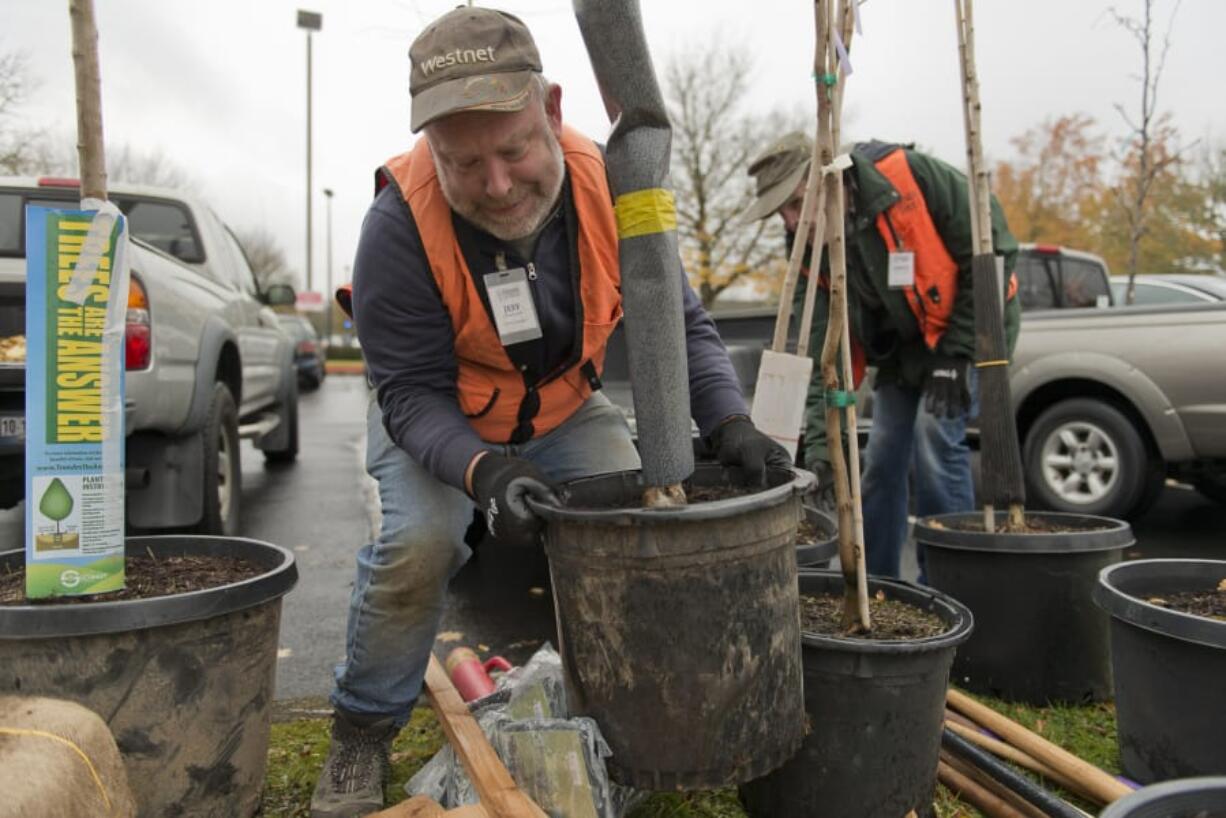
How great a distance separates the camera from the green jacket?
3.35 m

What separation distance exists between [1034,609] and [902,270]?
1.26 meters

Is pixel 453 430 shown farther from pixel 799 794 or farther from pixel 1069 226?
pixel 1069 226

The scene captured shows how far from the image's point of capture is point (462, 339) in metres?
2.28

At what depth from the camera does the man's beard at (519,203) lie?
6.95 ft

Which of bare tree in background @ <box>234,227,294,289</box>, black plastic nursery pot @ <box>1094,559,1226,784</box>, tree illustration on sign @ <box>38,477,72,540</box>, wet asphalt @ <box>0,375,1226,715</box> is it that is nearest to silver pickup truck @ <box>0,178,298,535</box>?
wet asphalt @ <box>0,375,1226,715</box>

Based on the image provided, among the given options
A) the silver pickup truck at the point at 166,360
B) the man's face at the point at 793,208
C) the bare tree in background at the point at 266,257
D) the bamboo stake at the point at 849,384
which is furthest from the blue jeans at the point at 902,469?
the bare tree in background at the point at 266,257

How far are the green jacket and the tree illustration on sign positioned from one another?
2493mm

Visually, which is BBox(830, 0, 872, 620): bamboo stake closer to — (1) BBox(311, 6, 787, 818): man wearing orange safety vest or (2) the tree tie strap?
(2) the tree tie strap

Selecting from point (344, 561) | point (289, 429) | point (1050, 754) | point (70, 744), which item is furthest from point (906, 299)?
point (289, 429)

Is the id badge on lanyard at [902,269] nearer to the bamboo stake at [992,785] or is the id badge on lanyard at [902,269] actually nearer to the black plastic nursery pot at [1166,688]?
the black plastic nursery pot at [1166,688]

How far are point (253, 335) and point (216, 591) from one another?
4.96 metres

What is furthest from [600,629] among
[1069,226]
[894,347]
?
[1069,226]

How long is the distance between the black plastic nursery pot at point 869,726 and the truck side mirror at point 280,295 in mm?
5766

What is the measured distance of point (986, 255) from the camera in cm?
305
